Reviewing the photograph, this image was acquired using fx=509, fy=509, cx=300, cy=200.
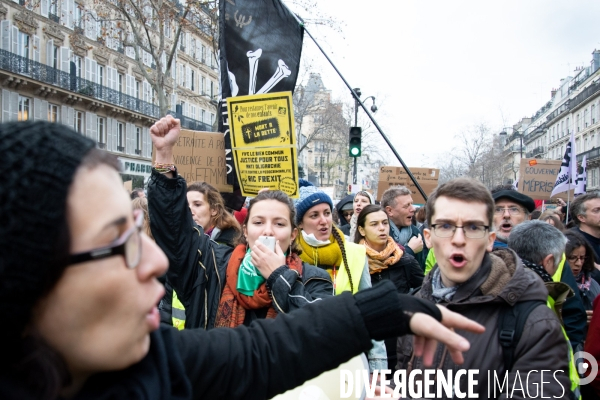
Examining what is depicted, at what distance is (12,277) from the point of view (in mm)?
953

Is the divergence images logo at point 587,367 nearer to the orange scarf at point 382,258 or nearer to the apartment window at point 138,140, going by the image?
the orange scarf at point 382,258

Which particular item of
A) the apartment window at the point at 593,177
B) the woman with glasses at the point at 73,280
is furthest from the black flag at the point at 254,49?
the apartment window at the point at 593,177

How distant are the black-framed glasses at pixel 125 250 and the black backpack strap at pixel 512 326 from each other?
166cm

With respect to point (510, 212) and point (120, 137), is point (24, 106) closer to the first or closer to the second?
point (120, 137)

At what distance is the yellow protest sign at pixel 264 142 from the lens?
487 cm

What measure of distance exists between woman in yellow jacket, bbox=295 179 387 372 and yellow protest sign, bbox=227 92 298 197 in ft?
1.15

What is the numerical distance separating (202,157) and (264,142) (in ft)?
3.04

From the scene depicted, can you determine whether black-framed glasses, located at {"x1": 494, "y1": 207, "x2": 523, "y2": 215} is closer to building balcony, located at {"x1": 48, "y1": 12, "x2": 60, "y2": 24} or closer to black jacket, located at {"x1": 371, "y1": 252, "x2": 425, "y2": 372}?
black jacket, located at {"x1": 371, "y1": 252, "x2": 425, "y2": 372}

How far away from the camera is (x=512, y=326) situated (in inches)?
85.8

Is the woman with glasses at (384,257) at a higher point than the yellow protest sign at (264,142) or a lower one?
lower

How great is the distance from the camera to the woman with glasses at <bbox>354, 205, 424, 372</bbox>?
4.77m

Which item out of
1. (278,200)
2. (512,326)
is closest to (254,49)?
(278,200)

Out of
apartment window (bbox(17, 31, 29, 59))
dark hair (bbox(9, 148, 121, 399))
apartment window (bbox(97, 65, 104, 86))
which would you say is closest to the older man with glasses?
dark hair (bbox(9, 148, 121, 399))

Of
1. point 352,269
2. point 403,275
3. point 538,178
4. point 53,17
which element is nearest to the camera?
point 352,269
